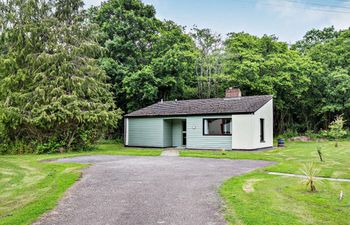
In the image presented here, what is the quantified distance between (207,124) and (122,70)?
36.7 feet

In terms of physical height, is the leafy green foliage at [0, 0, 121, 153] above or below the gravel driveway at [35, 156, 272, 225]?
above

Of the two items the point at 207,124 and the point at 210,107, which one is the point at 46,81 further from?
the point at 210,107

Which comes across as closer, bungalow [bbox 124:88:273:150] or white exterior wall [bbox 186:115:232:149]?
bungalow [bbox 124:88:273:150]

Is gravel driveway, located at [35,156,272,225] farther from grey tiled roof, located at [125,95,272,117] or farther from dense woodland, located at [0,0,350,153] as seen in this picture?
dense woodland, located at [0,0,350,153]

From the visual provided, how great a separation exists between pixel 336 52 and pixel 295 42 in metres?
6.43

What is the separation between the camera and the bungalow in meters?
18.9

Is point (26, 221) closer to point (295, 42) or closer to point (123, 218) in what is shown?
point (123, 218)

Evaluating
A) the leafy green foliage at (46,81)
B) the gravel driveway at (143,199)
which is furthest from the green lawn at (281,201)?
the leafy green foliage at (46,81)

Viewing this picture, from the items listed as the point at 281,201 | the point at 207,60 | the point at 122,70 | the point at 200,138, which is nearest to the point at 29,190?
the point at 281,201

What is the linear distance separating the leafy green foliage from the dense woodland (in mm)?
63

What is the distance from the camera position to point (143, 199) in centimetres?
646

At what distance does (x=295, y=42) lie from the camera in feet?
121

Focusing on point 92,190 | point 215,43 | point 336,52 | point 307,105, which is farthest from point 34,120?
point 336,52

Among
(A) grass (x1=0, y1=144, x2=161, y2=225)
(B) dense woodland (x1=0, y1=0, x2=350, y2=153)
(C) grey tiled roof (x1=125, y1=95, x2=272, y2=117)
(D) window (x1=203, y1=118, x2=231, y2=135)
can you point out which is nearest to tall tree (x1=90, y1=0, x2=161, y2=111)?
(B) dense woodland (x1=0, y1=0, x2=350, y2=153)
